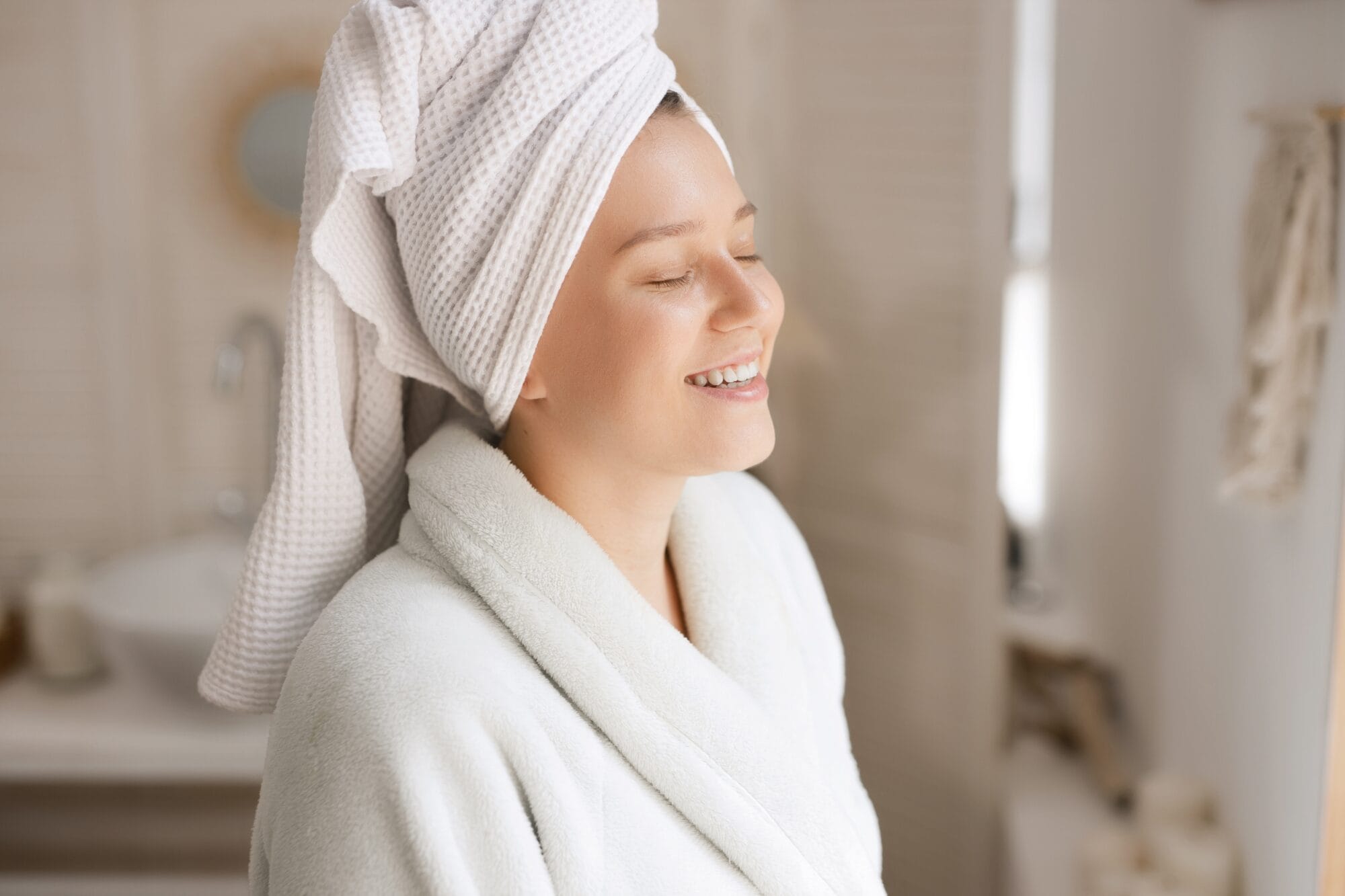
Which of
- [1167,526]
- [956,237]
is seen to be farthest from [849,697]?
[956,237]

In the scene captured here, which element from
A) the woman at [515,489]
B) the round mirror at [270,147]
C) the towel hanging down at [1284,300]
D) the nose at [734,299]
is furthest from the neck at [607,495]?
the round mirror at [270,147]

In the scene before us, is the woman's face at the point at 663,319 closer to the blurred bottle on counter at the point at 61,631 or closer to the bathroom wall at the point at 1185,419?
the bathroom wall at the point at 1185,419

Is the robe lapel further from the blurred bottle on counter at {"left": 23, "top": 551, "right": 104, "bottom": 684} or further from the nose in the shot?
the blurred bottle on counter at {"left": 23, "top": 551, "right": 104, "bottom": 684}

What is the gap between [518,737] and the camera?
89cm

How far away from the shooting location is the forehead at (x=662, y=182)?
96cm

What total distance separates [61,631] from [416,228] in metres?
1.67

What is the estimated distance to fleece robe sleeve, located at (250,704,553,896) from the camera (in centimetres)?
83

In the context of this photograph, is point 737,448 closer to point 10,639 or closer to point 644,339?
point 644,339

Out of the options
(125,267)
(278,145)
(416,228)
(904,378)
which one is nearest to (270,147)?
(278,145)

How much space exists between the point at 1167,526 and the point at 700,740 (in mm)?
1285

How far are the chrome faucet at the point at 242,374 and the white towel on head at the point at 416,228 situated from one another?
124cm

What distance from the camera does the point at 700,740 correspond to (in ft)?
3.19

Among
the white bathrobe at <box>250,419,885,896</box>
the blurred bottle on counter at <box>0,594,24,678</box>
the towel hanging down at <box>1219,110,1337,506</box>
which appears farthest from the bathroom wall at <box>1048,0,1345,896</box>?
the blurred bottle on counter at <box>0,594,24,678</box>

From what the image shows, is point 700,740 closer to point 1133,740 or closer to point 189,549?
point 1133,740
